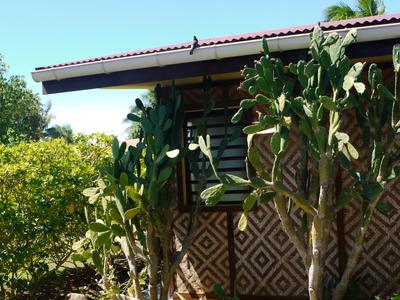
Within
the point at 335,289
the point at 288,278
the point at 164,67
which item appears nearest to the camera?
the point at 335,289

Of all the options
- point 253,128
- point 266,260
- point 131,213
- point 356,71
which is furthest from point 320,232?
point 131,213

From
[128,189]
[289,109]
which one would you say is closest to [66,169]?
[128,189]

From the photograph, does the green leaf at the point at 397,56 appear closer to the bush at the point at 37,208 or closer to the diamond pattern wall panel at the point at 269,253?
the diamond pattern wall panel at the point at 269,253

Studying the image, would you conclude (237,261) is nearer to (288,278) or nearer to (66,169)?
(288,278)

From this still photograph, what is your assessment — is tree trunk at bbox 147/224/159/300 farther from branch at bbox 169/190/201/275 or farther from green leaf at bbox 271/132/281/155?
green leaf at bbox 271/132/281/155

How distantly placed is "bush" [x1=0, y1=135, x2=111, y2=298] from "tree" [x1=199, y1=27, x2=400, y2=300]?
116 inches

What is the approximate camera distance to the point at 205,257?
678 cm

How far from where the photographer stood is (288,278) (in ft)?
20.8

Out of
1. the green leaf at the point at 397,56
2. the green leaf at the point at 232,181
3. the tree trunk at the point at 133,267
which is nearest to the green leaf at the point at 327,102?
the green leaf at the point at 397,56

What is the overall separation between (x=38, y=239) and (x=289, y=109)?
4.37 m

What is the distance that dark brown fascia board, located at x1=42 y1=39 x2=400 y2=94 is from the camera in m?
5.11

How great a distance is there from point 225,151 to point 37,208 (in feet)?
8.84

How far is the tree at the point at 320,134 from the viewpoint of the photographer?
4.67 metres

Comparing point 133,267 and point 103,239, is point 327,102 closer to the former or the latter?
point 103,239
